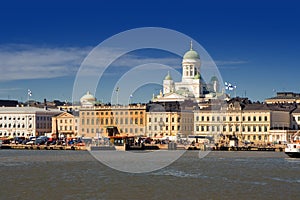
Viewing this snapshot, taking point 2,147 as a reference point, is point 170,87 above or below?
above

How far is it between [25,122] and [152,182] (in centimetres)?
7462

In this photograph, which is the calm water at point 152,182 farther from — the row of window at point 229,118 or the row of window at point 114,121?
the row of window at point 114,121

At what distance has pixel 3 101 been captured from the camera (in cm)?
13062

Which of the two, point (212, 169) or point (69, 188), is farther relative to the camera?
point (212, 169)

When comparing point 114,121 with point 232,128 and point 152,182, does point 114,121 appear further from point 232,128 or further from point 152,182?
point 152,182

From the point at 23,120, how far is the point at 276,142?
139 ft

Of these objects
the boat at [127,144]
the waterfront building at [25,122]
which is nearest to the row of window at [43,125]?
the waterfront building at [25,122]

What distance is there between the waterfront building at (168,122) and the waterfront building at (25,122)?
22797mm

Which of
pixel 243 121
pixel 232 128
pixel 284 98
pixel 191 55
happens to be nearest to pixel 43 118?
pixel 191 55

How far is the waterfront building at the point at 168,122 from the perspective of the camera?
275ft

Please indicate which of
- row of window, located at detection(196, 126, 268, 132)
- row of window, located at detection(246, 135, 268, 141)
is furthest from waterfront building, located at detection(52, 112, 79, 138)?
row of window, located at detection(246, 135, 268, 141)

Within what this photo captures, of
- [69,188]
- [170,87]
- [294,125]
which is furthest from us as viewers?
[170,87]

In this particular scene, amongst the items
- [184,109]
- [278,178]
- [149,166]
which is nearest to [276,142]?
[184,109]

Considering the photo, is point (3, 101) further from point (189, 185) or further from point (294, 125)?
point (189, 185)
